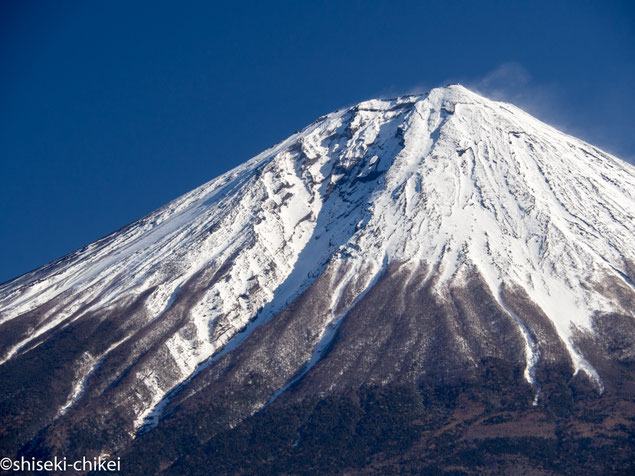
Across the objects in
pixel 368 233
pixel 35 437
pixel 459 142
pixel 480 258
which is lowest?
pixel 35 437

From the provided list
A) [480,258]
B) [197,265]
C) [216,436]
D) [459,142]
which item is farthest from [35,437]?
[459,142]

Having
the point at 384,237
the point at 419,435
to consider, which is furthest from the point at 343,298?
the point at 419,435

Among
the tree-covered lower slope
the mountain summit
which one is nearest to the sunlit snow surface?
the mountain summit

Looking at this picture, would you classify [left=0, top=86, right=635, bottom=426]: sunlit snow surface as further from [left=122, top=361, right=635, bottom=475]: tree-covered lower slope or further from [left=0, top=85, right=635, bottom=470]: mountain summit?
[left=122, top=361, right=635, bottom=475]: tree-covered lower slope

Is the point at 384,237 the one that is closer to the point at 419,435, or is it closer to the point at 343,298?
the point at 343,298

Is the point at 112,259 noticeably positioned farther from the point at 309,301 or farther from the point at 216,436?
the point at 216,436

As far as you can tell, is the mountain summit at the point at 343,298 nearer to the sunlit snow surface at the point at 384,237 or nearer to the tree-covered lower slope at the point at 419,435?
the sunlit snow surface at the point at 384,237
